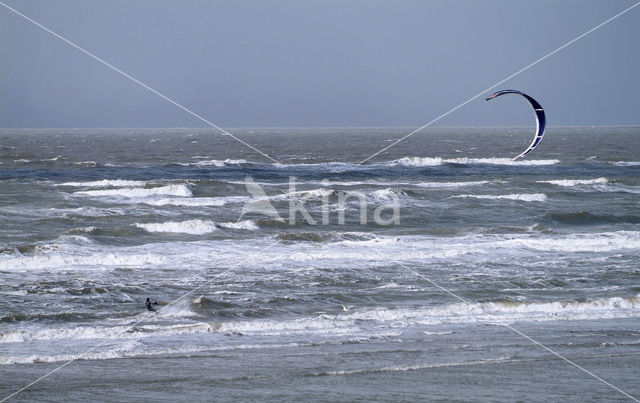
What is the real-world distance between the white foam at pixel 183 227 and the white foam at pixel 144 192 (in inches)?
307

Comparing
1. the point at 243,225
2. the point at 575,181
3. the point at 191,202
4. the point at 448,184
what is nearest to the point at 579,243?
the point at 243,225

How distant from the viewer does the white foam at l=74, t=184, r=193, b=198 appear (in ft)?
95.9

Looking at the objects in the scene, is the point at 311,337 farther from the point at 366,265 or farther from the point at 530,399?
the point at 366,265

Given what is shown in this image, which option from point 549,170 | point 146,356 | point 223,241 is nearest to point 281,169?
point 549,170

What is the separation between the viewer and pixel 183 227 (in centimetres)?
2120

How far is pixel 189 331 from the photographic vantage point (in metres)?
10.7

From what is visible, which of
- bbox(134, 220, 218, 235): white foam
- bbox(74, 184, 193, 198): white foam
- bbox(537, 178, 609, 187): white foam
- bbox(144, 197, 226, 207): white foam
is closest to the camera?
bbox(134, 220, 218, 235): white foam

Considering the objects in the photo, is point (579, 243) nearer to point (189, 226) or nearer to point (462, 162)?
point (189, 226)

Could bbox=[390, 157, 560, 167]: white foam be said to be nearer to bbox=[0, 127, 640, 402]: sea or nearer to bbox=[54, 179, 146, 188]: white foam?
bbox=[0, 127, 640, 402]: sea

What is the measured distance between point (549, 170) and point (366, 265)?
28468 mm

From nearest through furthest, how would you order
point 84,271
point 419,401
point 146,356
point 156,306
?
point 419,401 → point 146,356 → point 156,306 → point 84,271

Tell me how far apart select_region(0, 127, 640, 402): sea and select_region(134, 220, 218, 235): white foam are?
0.23 feet

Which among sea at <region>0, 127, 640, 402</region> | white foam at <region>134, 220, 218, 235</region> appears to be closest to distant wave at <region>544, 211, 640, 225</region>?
sea at <region>0, 127, 640, 402</region>

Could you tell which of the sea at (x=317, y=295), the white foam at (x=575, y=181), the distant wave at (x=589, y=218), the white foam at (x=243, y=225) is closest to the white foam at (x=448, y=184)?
the sea at (x=317, y=295)
